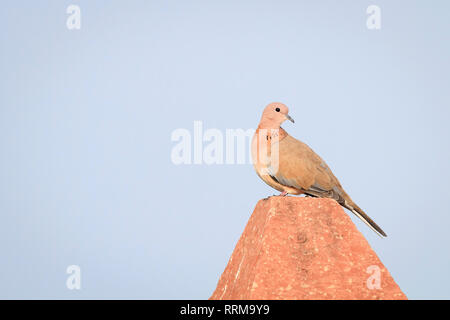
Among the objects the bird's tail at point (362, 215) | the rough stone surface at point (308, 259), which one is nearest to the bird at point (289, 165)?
the bird's tail at point (362, 215)

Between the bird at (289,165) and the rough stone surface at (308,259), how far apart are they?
541 millimetres

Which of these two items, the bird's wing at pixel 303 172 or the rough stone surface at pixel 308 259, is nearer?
the rough stone surface at pixel 308 259

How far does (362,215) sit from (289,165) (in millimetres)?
1792

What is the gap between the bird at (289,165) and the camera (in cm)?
1081

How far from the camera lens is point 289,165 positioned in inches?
425

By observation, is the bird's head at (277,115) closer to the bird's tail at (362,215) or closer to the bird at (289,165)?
the bird at (289,165)

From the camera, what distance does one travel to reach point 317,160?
11.2m

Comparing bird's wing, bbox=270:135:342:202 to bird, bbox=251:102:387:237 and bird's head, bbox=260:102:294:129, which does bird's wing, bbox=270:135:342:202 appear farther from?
bird's head, bbox=260:102:294:129

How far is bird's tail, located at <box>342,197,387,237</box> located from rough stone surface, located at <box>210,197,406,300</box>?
967 mm

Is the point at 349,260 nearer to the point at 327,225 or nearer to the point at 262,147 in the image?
the point at 327,225

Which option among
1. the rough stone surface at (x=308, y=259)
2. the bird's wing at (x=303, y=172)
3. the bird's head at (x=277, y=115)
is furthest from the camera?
the bird's head at (x=277, y=115)

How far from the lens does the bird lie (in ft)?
35.5
